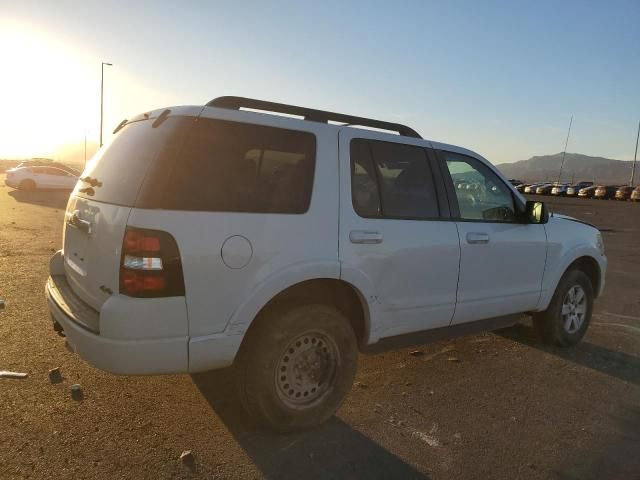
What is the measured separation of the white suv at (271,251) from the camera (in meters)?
2.77

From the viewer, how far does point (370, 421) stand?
3.58m

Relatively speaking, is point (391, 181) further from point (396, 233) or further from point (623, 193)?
point (623, 193)

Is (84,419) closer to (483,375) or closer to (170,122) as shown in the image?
(170,122)

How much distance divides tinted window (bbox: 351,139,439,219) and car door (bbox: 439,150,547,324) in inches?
10.7

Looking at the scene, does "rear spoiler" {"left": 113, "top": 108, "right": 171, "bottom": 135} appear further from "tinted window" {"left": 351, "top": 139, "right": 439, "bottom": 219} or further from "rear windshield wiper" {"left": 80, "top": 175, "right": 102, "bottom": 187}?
"tinted window" {"left": 351, "top": 139, "right": 439, "bottom": 219}

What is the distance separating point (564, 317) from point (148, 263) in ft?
14.4

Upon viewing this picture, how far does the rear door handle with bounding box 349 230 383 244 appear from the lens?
3422mm

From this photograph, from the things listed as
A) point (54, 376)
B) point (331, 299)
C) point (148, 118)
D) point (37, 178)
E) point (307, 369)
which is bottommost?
point (37, 178)

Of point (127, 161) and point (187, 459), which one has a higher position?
point (127, 161)

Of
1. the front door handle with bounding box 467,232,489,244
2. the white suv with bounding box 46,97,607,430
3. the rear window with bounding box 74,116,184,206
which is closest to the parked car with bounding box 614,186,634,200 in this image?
the front door handle with bounding box 467,232,489,244

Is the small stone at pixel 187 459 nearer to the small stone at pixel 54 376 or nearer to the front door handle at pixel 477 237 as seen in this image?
the small stone at pixel 54 376

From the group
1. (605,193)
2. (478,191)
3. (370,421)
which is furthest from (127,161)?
(605,193)

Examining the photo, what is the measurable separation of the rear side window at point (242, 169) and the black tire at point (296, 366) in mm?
713

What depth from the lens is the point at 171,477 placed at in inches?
110
